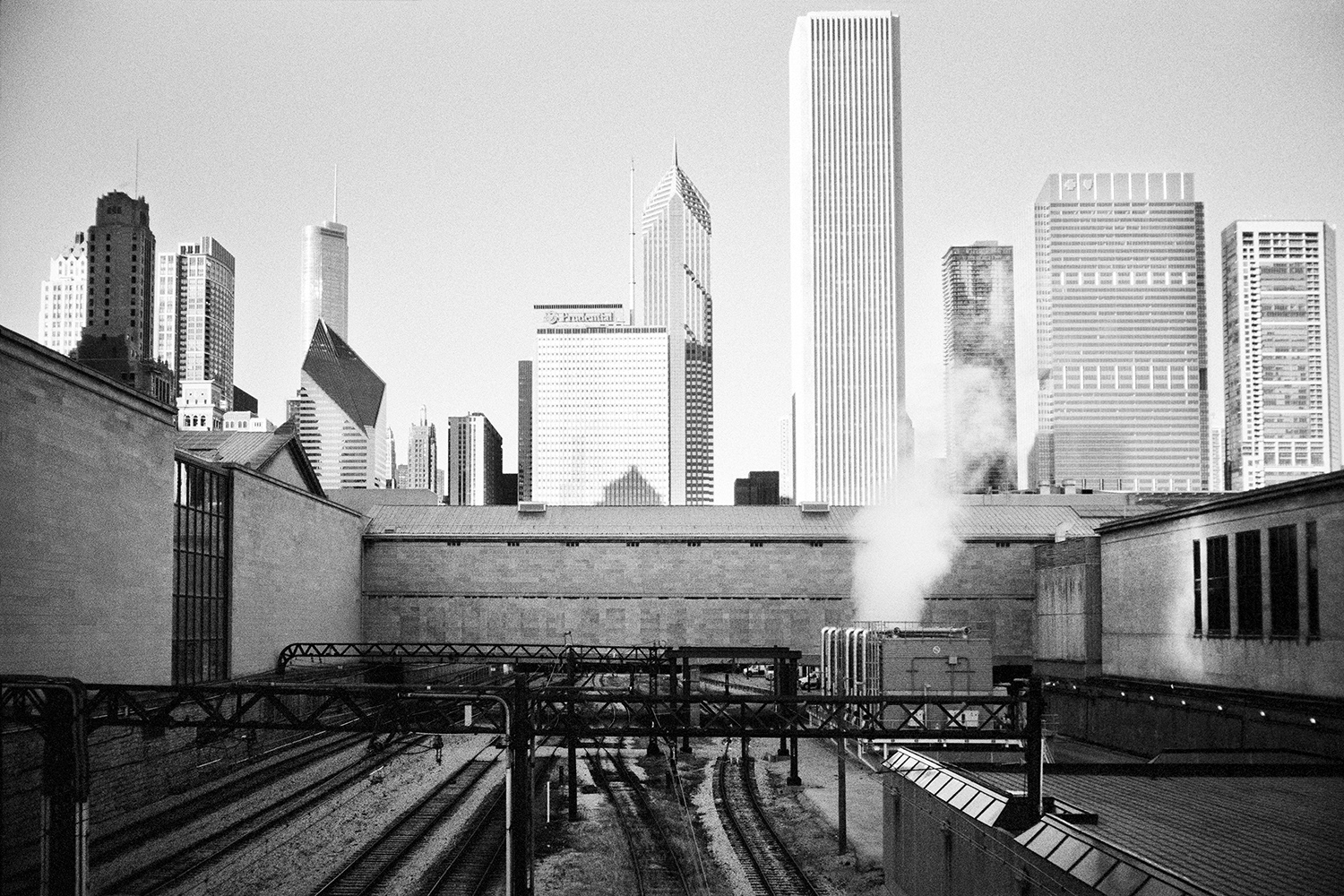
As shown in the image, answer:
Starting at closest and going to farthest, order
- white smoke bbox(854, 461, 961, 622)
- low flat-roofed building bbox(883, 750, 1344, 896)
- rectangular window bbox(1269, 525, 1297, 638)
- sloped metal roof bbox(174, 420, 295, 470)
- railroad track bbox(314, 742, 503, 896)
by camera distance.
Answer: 1. low flat-roofed building bbox(883, 750, 1344, 896)
2. railroad track bbox(314, 742, 503, 896)
3. rectangular window bbox(1269, 525, 1297, 638)
4. sloped metal roof bbox(174, 420, 295, 470)
5. white smoke bbox(854, 461, 961, 622)

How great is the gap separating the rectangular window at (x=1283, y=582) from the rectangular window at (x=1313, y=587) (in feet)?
2.26

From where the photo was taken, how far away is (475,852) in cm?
2752

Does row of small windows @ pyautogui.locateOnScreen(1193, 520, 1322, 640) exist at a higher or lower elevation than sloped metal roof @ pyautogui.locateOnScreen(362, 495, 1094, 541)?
lower

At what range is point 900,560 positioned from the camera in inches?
2355

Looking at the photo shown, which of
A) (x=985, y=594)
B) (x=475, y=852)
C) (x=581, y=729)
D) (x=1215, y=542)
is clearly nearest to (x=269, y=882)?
(x=475, y=852)

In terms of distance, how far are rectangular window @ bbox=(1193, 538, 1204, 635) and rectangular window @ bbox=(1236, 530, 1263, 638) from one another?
8.81 ft

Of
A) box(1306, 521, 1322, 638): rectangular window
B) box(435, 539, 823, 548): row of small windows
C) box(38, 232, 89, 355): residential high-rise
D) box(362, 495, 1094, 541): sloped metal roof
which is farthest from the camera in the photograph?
box(38, 232, 89, 355): residential high-rise

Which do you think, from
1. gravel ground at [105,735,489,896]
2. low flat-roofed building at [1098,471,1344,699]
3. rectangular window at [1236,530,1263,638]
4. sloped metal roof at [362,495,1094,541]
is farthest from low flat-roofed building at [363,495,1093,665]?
rectangular window at [1236,530,1263,638]

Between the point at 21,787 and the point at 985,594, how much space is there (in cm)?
4797

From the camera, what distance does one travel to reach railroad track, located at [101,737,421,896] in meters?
23.4

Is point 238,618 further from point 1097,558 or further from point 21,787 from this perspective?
point 1097,558

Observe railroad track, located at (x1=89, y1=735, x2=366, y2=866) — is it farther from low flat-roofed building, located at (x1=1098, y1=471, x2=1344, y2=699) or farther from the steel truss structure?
low flat-roofed building, located at (x1=1098, y1=471, x2=1344, y2=699)

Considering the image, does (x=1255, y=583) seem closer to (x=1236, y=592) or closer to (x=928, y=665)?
(x=1236, y=592)

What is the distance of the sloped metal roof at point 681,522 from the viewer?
61156 millimetres
